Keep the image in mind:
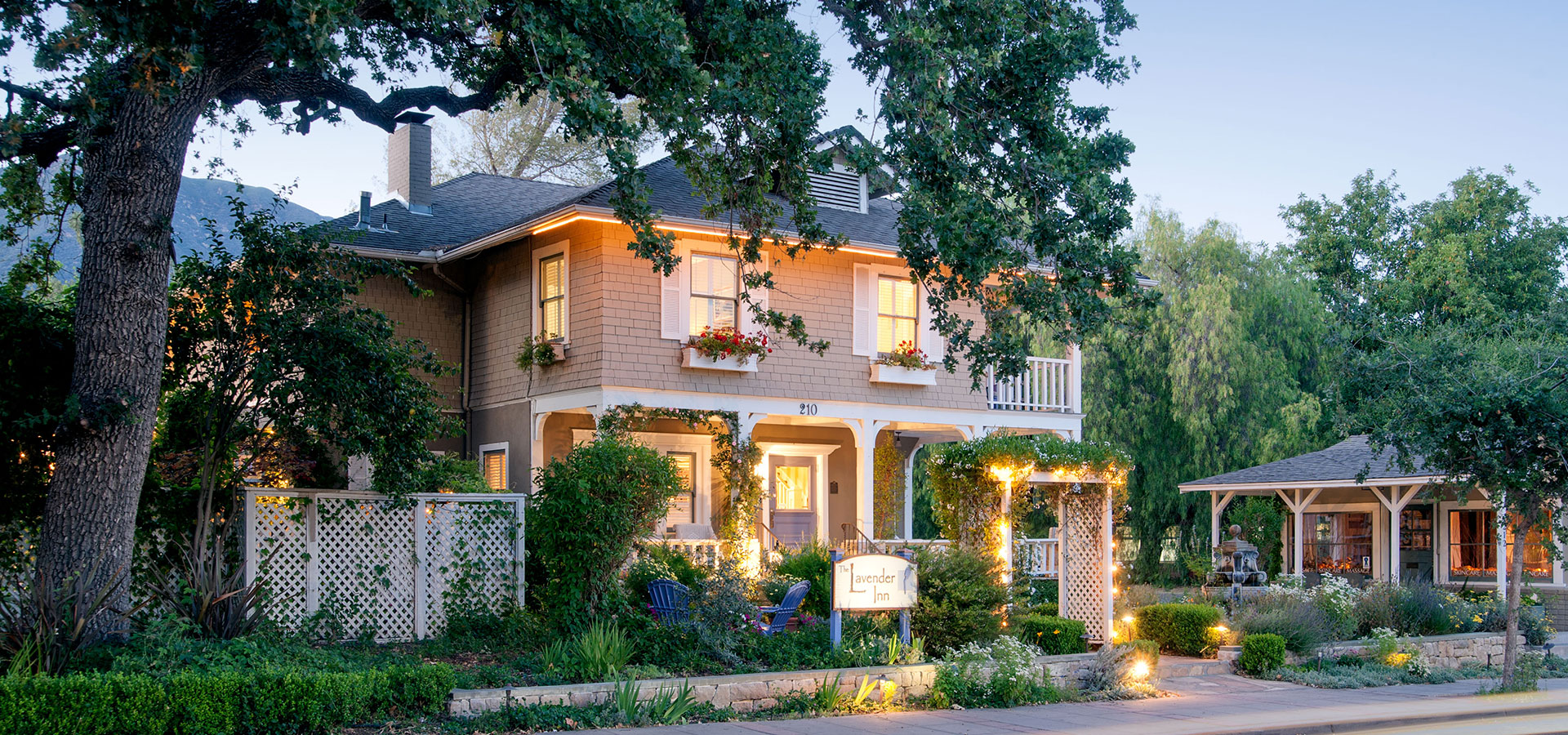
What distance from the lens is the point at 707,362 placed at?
18391 millimetres

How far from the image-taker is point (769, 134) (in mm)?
11617

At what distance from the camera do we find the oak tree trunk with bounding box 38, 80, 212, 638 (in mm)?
9914

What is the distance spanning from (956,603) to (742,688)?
298 centimetres

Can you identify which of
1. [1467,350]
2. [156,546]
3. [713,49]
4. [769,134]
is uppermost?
[713,49]

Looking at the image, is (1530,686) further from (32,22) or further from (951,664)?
(32,22)

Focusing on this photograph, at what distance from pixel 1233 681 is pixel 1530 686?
11.1ft

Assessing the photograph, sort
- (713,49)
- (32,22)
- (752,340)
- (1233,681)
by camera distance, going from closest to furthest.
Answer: (32,22), (713,49), (1233,681), (752,340)

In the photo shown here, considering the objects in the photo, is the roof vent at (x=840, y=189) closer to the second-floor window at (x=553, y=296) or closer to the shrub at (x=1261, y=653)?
the second-floor window at (x=553, y=296)

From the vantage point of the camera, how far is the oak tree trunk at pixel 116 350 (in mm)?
9914

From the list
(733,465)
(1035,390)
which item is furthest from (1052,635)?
(1035,390)

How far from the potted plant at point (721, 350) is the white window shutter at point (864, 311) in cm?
225

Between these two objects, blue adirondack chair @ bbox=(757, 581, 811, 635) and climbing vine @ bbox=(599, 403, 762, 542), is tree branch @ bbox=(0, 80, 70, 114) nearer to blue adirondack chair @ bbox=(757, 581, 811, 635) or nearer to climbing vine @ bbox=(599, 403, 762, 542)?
blue adirondack chair @ bbox=(757, 581, 811, 635)

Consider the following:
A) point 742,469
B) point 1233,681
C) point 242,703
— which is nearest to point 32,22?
point 242,703

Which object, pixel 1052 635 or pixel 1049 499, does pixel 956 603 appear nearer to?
pixel 1052 635
